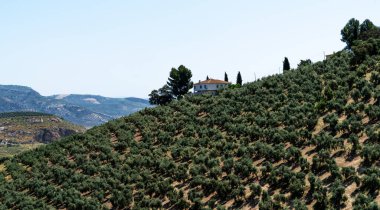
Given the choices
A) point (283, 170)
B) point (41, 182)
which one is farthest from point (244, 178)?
point (41, 182)

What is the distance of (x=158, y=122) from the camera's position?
63156 millimetres

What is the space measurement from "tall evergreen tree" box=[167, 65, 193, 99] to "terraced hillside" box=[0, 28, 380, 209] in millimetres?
41746

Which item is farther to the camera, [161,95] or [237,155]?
[161,95]

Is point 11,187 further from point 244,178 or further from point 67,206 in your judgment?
point 244,178

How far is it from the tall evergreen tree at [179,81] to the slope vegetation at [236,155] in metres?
42.4

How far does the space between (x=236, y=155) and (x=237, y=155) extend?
15cm

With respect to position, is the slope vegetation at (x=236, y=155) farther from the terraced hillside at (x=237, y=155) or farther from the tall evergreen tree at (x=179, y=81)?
the tall evergreen tree at (x=179, y=81)

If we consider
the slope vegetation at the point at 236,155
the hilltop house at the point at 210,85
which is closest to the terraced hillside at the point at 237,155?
the slope vegetation at the point at 236,155

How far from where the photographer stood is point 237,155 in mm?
40250

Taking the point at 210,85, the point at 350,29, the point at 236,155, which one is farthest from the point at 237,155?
the point at 210,85

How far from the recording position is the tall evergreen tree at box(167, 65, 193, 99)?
4323 inches

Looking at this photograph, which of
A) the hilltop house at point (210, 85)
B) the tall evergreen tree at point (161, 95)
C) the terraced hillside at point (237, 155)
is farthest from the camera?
the hilltop house at point (210, 85)

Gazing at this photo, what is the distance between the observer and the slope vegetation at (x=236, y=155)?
96.9 ft

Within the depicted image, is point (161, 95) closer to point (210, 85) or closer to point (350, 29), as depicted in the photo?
point (210, 85)
